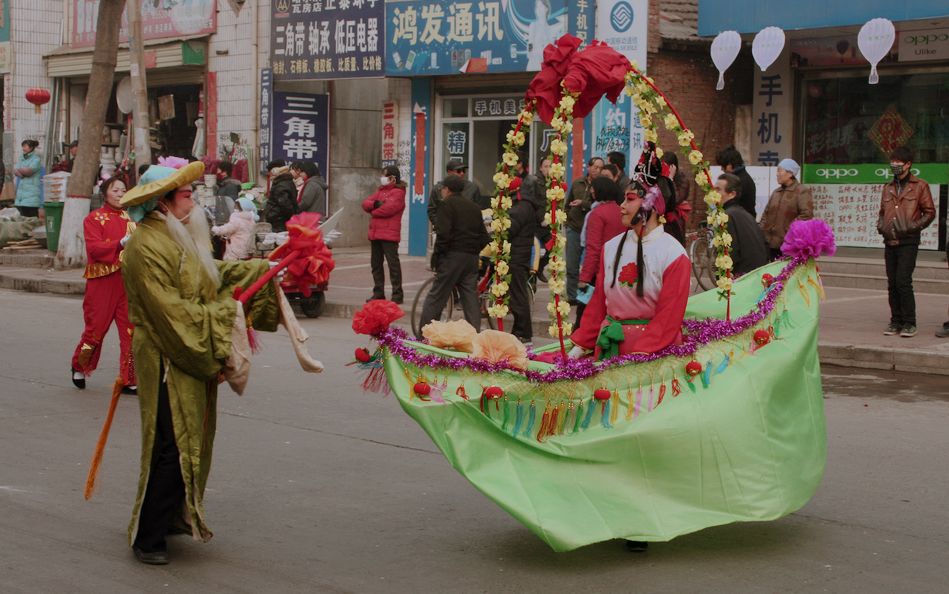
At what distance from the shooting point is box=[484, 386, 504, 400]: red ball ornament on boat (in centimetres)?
552

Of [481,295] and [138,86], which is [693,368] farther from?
[138,86]

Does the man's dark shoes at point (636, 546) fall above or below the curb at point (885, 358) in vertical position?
below

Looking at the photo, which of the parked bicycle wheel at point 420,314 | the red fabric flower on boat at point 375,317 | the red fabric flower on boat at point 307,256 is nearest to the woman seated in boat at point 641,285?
the red fabric flower on boat at point 375,317

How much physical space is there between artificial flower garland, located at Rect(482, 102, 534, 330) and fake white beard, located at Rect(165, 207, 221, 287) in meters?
1.46

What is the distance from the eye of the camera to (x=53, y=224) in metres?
21.8

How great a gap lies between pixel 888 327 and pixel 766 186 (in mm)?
4626

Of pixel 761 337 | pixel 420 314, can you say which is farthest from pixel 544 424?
pixel 420 314

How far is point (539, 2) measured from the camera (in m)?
19.0

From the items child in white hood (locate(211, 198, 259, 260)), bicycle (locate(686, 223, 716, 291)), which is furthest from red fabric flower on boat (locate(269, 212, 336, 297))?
bicycle (locate(686, 223, 716, 291))

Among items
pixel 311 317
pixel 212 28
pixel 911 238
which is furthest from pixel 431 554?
pixel 212 28

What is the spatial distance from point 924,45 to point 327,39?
9.85 metres

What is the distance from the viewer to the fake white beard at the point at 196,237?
553 centimetres

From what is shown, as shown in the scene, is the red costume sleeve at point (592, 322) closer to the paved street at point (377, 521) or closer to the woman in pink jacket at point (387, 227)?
the paved street at point (377, 521)

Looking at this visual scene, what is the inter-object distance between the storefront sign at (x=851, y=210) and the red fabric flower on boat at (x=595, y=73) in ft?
41.4
